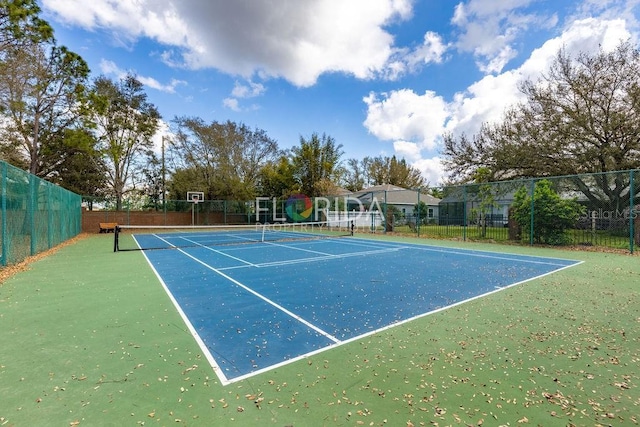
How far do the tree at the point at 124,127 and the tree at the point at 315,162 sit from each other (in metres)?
12.9

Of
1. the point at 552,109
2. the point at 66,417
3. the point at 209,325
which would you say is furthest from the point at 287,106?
the point at 66,417

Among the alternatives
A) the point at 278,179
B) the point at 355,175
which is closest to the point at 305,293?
the point at 278,179

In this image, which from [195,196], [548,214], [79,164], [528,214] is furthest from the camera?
[195,196]

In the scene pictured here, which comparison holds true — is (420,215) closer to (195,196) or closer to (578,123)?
(578,123)

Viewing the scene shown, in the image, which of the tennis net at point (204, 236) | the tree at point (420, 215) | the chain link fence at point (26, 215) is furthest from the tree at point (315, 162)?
the chain link fence at point (26, 215)

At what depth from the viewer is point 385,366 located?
2842 millimetres

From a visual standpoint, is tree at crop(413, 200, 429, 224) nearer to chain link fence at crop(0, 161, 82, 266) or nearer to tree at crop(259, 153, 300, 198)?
tree at crop(259, 153, 300, 198)

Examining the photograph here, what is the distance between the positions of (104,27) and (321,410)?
18.5 m

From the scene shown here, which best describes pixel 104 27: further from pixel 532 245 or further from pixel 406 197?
pixel 406 197

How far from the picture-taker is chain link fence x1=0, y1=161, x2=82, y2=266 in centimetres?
712

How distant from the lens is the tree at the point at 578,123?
611 inches

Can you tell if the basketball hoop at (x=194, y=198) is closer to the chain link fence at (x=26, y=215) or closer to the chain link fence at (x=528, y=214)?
the chain link fence at (x=528, y=214)

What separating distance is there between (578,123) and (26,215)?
77.3 ft

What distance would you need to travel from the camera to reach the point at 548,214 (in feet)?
38.9
